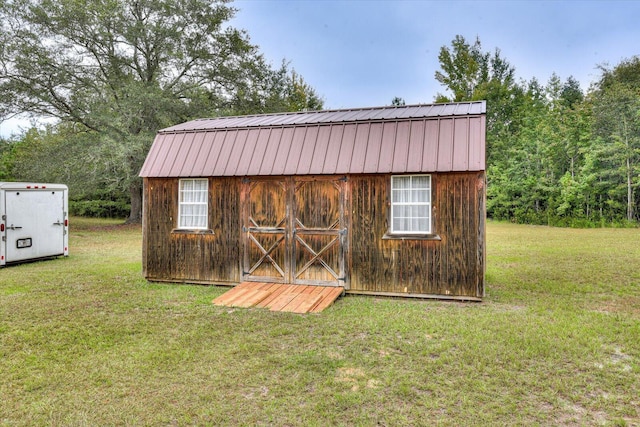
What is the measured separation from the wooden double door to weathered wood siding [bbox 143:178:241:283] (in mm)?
299

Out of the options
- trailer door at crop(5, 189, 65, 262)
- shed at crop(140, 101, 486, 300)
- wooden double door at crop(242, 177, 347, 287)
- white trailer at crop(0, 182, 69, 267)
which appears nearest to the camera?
shed at crop(140, 101, 486, 300)

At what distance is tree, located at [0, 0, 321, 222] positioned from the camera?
59.1 ft

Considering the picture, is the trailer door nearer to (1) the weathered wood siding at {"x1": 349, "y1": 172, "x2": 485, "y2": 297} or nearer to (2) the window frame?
(1) the weathered wood siding at {"x1": 349, "y1": 172, "x2": 485, "y2": 297}

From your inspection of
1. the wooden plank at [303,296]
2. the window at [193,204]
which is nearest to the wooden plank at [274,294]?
the wooden plank at [303,296]

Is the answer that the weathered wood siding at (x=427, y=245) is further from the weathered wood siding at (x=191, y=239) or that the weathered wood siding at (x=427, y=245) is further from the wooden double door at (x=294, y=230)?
the weathered wood siding at (x=191, y=239)

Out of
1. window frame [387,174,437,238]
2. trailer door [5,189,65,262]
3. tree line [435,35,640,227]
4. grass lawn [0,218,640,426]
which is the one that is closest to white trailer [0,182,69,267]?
trailer door [5,189,65,262]

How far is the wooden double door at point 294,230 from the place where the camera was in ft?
25.1

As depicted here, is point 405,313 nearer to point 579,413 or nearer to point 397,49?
point 579,413

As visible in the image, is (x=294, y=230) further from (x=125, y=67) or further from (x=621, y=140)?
(x=621, y=140)

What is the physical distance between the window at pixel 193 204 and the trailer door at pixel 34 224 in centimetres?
476

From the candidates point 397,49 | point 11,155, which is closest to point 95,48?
→ point 11,155

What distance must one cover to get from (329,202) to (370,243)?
110 centimetres

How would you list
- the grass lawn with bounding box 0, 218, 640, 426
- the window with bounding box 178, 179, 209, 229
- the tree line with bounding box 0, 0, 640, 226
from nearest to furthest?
the grass lawn with bounding box 0, 218, 640, 426 → the window with bounding box 178, 179, 209, 229 → the tree line with bounding box 0, 0, 640, 226

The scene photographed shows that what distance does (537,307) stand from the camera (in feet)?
21.3
